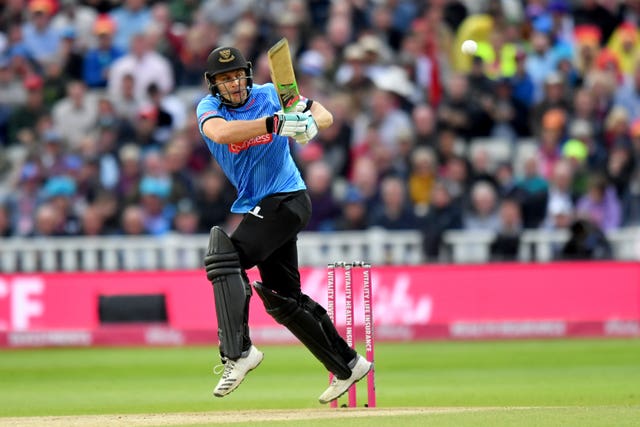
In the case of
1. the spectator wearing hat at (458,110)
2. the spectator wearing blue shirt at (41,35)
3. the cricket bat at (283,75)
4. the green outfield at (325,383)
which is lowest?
the green outfield at (325,383)

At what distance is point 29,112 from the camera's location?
18.1m

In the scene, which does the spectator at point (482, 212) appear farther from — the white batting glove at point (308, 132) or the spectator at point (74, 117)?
the white batting glove at point (308, 132)

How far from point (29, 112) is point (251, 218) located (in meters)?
10.3

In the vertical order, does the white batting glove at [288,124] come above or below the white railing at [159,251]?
above

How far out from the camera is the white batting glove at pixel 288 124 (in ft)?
26.0

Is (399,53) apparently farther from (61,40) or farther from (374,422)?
(374,422)

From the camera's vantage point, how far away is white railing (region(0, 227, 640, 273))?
15.5 m

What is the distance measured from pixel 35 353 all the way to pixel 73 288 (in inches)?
38.2

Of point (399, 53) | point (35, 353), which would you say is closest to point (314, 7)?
point (399, 53)

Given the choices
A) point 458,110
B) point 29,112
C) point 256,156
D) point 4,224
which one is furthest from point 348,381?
point 29,112

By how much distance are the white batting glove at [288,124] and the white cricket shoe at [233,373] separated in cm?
132

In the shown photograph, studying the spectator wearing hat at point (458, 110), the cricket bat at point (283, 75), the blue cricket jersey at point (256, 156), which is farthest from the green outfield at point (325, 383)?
the spectator wearing hat at point (458, 110)

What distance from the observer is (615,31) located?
A: 18016 mm

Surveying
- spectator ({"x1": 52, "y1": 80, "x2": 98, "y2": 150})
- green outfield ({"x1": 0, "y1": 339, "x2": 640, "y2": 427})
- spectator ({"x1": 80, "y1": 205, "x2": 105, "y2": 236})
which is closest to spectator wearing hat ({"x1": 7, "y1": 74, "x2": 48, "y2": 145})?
spectator ({"x1": 52, "y1": 80, "x2": 98, "y2": 150})
